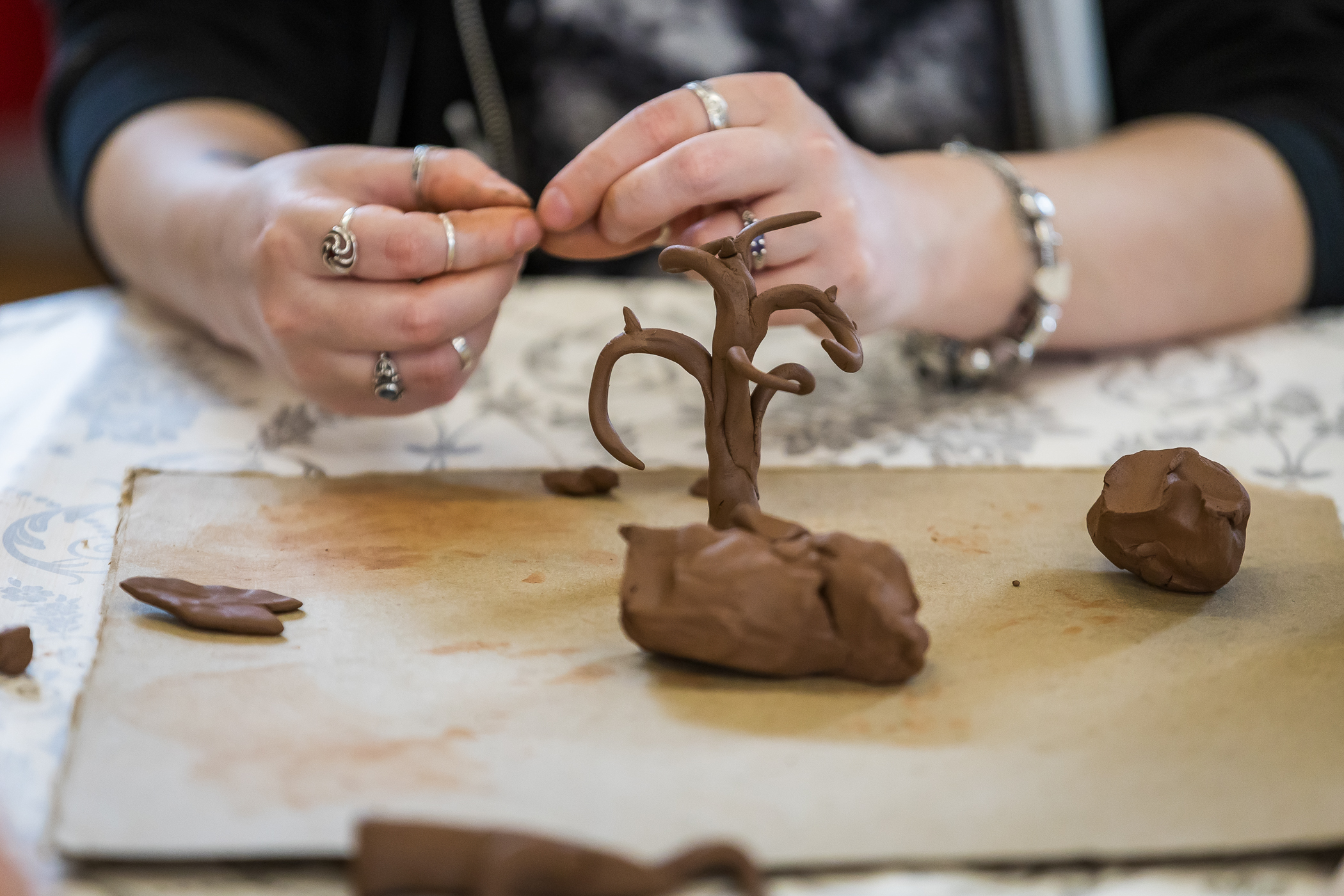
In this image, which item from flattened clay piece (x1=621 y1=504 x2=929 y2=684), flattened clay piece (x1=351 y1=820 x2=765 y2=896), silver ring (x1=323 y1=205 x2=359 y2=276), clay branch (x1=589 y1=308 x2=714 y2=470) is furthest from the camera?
silver ring (x1=323 y1=205 x2=359 y2=276)

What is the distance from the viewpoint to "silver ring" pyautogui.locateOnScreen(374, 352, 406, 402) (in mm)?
922

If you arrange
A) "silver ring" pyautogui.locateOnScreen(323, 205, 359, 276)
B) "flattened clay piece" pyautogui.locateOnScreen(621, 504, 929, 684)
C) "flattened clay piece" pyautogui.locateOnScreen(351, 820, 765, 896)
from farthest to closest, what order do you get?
"silver ring" pyautogui.locateOnScreen(323, 205, 359, 276)
"flattened clay piece" pyautogui.locateOnScreen(621, 504, 929, 684)
"flattened clay piece" pyautogui.locateOnScreen(351, 820, 765, 896)

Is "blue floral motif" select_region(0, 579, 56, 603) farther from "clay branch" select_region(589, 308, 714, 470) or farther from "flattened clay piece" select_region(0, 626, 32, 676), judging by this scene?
"clay branch" select_region(589, 308, 714, 470)

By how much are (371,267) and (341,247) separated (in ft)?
0.09

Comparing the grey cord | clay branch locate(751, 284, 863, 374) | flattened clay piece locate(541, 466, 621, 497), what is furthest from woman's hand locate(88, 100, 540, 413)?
the grey cord

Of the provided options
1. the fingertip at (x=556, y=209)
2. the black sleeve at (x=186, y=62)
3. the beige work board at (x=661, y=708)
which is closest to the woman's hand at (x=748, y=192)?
the fingertip at (x=556, y=209)

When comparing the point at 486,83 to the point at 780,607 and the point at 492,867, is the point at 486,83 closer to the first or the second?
the point at 780,607

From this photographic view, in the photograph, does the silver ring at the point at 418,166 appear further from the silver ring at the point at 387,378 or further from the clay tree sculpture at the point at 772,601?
the clay tree sculpture at the point at 772,601

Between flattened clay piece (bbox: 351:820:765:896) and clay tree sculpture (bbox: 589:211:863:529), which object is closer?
flattened clay piece (bbox: 351:820:765:896)

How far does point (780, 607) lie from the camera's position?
0.62m

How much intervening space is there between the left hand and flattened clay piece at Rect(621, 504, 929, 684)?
33 cm

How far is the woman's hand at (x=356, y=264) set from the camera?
882 mm

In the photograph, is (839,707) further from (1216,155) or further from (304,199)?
(1216,155)

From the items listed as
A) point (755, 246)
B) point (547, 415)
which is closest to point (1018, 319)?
point (755, 246)
